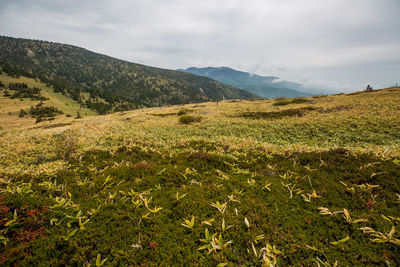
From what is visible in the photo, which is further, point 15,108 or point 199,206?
→ point 15,108

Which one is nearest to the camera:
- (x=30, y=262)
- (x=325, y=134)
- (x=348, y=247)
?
(x=30, y=262)

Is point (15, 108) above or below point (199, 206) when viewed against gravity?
below

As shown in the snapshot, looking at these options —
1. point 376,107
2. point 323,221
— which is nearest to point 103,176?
point 323,221

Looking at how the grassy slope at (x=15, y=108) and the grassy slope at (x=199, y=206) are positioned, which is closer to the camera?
the grassy slope at (x=199, y=206)

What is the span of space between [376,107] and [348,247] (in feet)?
88.8

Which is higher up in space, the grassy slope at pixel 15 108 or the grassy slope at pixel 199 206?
the grassy slope at pixel 199 206

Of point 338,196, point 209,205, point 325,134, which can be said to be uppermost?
point 325,134

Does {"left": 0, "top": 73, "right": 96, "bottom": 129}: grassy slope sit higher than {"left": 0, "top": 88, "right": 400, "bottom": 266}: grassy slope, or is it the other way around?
{"left": 0, "top": 88, "right": 400, "bottom": 266}: grassy slope

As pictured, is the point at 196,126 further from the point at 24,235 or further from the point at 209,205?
the point at 24,235

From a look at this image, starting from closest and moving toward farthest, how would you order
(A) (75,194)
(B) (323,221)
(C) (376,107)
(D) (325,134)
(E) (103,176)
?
(B) (323,221)
(A) (75,194)
(E) (103,176)
(D) (325,134)
(C) (376,107)

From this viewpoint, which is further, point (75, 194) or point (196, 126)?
point (196, 126)

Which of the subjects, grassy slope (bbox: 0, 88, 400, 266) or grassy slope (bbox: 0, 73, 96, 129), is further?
grassy slope (bbox: 0, 73, 96, 129)

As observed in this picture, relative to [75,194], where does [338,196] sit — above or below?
above

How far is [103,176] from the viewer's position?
8672 millimetres
